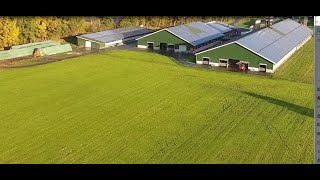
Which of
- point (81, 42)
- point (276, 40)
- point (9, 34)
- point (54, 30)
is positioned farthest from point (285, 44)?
point (9, 34)

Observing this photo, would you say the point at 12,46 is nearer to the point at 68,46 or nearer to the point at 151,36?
the point at 68,46

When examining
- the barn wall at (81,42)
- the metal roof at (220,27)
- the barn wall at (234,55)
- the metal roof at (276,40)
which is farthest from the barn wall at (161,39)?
the metal roof at (220,27)

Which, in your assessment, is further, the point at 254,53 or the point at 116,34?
the point at 116,34

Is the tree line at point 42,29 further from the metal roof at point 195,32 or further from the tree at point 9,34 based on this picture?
the metal roof at point 195,32

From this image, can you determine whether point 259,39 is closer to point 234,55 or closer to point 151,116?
point 234,55

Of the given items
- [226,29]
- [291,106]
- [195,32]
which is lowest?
[291,106]

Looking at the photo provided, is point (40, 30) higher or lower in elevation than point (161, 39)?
higher
